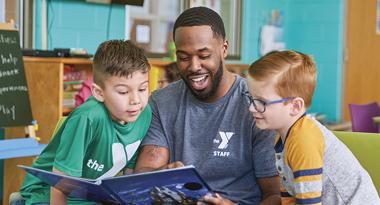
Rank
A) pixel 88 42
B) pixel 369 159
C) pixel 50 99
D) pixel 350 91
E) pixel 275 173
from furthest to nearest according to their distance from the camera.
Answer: pixel 350 91, pixel 88 42, pixel 50 99, pixel 369 159, pixel 275 173

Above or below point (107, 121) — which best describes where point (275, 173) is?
below

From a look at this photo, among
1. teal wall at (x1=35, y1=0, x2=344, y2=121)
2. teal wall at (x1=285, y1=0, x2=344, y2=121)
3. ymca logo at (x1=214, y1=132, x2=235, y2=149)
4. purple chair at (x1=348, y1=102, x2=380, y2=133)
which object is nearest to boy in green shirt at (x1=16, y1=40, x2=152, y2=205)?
ymca logo at (x1=214, y1=132, x2=235, y2=149)

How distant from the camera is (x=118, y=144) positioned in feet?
6.06

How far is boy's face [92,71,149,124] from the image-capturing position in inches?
69.4

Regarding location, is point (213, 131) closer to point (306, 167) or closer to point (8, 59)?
point (306, 167)

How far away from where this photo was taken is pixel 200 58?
1837 millimetres

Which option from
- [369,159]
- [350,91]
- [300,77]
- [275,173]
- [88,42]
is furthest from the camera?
[350,91]

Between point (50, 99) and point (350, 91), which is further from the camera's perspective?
point (350, 91)

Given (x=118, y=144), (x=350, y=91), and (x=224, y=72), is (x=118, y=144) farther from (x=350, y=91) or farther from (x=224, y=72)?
(x=350, y=91)

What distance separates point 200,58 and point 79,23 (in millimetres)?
2774

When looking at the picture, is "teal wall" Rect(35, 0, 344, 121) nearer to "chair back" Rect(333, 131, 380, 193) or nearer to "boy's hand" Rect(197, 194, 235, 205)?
"chair back" Rect(333, 131, 380, 193)

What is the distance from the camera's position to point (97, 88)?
181 cm

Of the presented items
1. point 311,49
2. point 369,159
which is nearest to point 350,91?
point 311,49

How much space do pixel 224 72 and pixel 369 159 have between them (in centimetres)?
52
